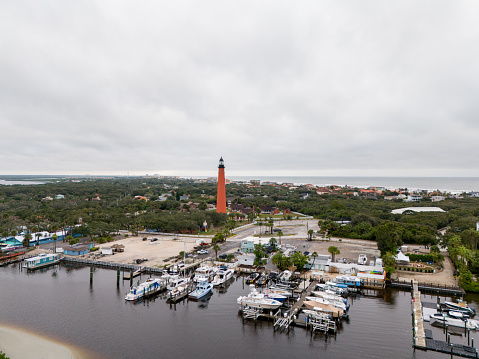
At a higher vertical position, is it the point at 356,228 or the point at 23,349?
the point at 356,228

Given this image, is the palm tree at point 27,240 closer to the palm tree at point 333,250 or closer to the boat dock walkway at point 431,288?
the palm tree at point 333,250

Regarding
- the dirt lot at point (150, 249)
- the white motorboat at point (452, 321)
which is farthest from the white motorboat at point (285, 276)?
the dirt lot at point (150, 249)

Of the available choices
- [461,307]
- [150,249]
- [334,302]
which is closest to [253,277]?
[334,302]

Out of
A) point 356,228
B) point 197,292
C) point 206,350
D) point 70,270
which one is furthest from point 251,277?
point 356,228

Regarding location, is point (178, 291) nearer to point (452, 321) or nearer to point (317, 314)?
point (317, 314)

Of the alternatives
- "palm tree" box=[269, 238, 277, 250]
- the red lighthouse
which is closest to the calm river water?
"palm tree" box=[269, 238, 277, 250]

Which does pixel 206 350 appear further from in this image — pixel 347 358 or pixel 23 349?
pixel 23 349
